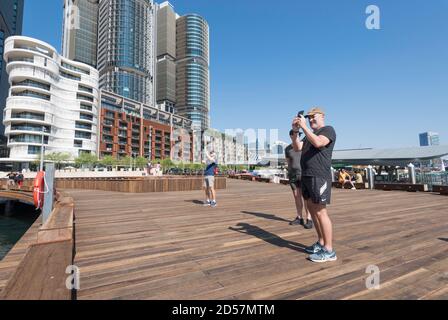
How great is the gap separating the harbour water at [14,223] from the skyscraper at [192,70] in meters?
107

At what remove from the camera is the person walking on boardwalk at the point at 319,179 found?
2535 millimetres

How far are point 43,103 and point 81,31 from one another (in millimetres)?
83450

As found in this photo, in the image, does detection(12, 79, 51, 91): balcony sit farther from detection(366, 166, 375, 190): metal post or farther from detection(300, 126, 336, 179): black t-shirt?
detection(300, 126, 336, 179): black t-shirt

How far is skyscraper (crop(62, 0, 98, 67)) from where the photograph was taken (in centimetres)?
10731

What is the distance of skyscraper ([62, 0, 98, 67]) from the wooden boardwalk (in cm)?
13037

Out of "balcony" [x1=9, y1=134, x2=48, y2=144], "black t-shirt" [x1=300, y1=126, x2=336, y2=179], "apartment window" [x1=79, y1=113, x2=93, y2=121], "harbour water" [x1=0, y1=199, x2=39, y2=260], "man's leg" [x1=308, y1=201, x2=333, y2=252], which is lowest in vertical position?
"harbour water" [x1=0, y1=199, x2=39, y2=260]

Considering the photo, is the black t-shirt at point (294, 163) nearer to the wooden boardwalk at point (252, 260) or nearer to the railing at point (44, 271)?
the wooden boardwalk at point (252, 260)

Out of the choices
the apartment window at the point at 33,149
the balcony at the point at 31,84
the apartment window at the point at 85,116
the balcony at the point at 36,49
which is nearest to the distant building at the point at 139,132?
the apartment window at the point at 85,116

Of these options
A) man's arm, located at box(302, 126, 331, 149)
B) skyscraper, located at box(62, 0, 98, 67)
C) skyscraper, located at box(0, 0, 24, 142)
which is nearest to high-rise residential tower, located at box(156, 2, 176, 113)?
skyscraper, located at box(62, 0, 98, 67)

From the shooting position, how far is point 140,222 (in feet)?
15.2

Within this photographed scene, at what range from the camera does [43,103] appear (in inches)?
1924
